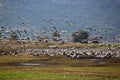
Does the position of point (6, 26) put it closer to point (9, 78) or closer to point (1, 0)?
point (1, 0)

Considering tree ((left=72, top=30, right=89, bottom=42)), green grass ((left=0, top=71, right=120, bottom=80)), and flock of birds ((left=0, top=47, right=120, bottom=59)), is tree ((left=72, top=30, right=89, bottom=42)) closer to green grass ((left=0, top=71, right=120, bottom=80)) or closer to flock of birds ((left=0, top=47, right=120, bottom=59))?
flock of birds ((left=0, top=47, right=120, bottom=59))

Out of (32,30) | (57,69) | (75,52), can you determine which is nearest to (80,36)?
(75,52)

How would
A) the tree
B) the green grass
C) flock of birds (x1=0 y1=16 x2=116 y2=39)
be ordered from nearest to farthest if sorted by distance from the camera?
the green grass, the tree, flock of birds (x1=0 y1=16 x2=116 y2=39)

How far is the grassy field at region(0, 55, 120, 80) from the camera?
10.6 metres

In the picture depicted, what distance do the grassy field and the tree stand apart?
58 cm

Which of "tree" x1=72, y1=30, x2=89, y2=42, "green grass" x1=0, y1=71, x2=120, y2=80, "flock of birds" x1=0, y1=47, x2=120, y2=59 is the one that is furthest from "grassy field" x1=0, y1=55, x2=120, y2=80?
"tree" x1=72, y1=30, x2=89, y2=42

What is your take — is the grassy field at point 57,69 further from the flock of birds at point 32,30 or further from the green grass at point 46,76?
the flock of birds at point 32,30

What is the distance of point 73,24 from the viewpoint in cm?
1100

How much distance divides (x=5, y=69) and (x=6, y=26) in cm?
123

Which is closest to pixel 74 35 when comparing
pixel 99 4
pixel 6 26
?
pixel 99 4

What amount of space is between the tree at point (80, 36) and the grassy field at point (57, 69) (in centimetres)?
58

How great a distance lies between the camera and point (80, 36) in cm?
1083

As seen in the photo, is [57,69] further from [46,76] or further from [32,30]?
[32,30]

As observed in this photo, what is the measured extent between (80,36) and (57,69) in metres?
1.10
